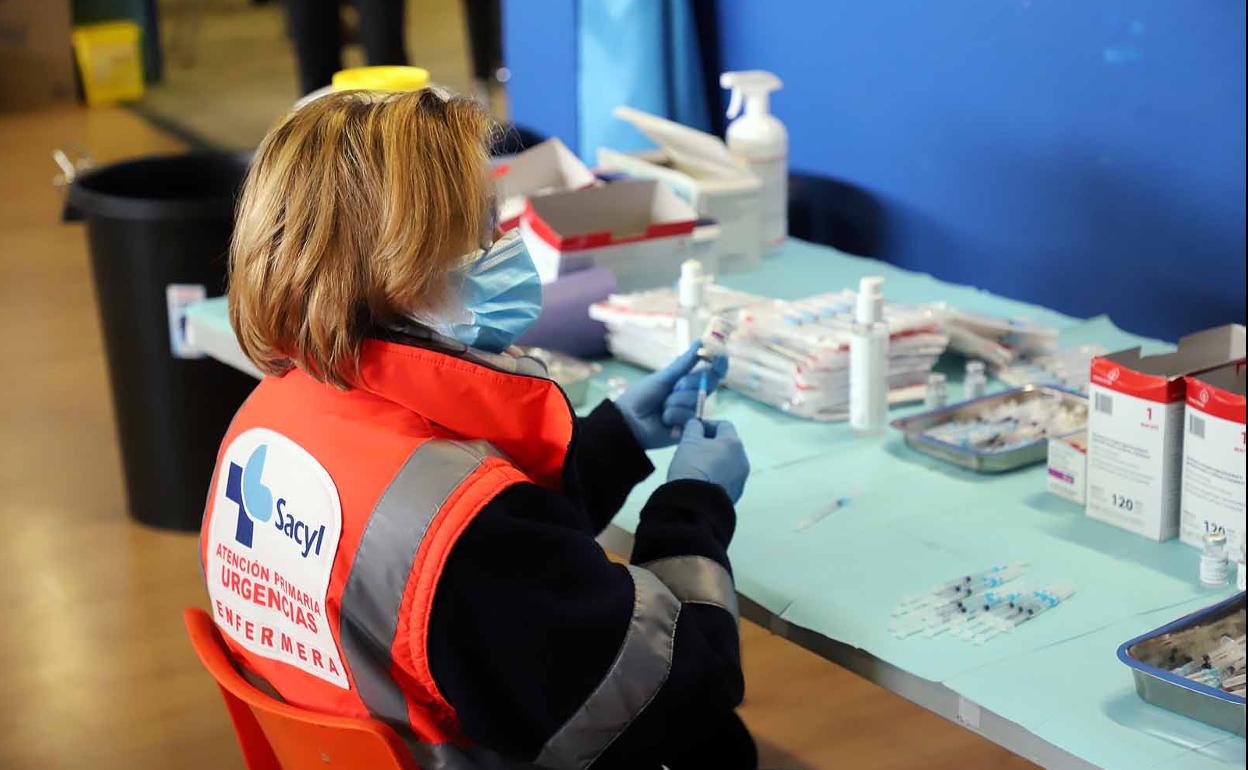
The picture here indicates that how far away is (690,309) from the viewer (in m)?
2.04

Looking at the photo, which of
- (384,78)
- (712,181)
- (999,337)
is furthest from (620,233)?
(999,337)

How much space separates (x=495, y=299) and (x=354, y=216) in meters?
0.15

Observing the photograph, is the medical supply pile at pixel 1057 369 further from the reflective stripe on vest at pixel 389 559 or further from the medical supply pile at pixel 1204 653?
the reflective stripe on vest at pixel 389 559

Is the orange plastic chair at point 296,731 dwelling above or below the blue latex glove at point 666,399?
below

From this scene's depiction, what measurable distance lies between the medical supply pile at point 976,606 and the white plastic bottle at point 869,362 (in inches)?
15.5

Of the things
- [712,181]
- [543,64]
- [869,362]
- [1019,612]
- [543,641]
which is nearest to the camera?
[543,641]

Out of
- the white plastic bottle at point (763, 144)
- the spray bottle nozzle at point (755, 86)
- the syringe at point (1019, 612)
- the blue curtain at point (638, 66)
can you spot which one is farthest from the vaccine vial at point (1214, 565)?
the blue curtain at point (638, 66)

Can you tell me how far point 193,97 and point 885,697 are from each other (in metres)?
5.94

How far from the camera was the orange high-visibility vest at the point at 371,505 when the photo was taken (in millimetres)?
1184

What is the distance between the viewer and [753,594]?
1480 mm

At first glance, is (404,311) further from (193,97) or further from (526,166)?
(193,97)

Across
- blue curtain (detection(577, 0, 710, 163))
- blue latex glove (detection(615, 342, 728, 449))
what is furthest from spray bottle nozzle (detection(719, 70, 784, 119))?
blue latex glove (detection(615, 342, 728, 449))

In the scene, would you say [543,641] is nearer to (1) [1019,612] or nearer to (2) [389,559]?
(2) [389,559]

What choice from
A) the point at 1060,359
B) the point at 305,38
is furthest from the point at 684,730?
the point at 305,38
